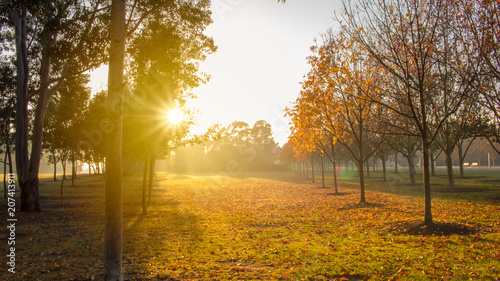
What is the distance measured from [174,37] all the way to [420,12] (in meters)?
9.25

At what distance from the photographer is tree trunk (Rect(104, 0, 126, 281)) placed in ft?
17.4

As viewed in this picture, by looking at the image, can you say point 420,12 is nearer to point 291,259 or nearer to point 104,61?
point 291,259

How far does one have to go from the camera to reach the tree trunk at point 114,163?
209 inches

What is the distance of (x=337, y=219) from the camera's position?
12.8 meters

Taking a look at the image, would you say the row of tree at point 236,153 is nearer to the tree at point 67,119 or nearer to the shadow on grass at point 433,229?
the tree at point 67,119

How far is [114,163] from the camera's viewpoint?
5430 mm

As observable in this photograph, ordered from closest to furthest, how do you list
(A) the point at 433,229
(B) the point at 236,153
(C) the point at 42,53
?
1. (A) the point at 433,229
2. (C) the point at 42,53
3. (B) the point at 236,153

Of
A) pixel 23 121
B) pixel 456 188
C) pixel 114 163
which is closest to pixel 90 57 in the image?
pixel 114 163

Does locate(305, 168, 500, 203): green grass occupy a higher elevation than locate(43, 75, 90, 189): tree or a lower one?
lower

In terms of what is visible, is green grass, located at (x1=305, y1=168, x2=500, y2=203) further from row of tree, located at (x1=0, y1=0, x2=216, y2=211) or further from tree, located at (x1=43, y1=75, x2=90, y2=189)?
tree, located at (x1=43, y1=75, x2=90, y2=189)

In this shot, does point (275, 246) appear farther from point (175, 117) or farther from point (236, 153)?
point (236, 153)

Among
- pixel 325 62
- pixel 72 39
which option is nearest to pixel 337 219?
pixel 325 62

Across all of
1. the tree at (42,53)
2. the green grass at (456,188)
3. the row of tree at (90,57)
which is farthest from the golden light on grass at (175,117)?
the green grass at (456,188)

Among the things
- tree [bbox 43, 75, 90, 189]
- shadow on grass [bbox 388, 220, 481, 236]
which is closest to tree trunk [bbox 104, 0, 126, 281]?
shadow on grass [bbox 388, 220, 481, 236]
